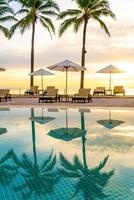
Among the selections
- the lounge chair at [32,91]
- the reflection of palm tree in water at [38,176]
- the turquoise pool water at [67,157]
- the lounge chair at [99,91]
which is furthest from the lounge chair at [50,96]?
the reflection of palm tree in water at [38,176]

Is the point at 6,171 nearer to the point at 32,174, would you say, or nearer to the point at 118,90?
the point at 32,174

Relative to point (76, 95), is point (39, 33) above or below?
above

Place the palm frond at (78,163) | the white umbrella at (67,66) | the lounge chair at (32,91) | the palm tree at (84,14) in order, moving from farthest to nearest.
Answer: the palm tree at (84,14), the lounge chair at (32,91), the white umbrella at (67,66), the palm frond at (78,163)

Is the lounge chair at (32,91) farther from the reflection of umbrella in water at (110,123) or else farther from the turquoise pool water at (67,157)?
the reflection of umbrella in water at (110,123)

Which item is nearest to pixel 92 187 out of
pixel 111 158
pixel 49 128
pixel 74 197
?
pixel 74 197

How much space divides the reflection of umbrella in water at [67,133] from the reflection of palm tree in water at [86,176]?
260 cm

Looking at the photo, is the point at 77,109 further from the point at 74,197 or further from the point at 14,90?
the point at 74,197

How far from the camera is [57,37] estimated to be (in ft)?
105

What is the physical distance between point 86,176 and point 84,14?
23956 millimetres

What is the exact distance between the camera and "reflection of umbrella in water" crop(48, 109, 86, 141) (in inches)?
490

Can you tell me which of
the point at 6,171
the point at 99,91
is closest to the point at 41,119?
the point at 6,171

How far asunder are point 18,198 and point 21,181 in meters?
0.94

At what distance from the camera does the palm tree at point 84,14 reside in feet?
99.0

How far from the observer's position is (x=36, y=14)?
31000 mm
